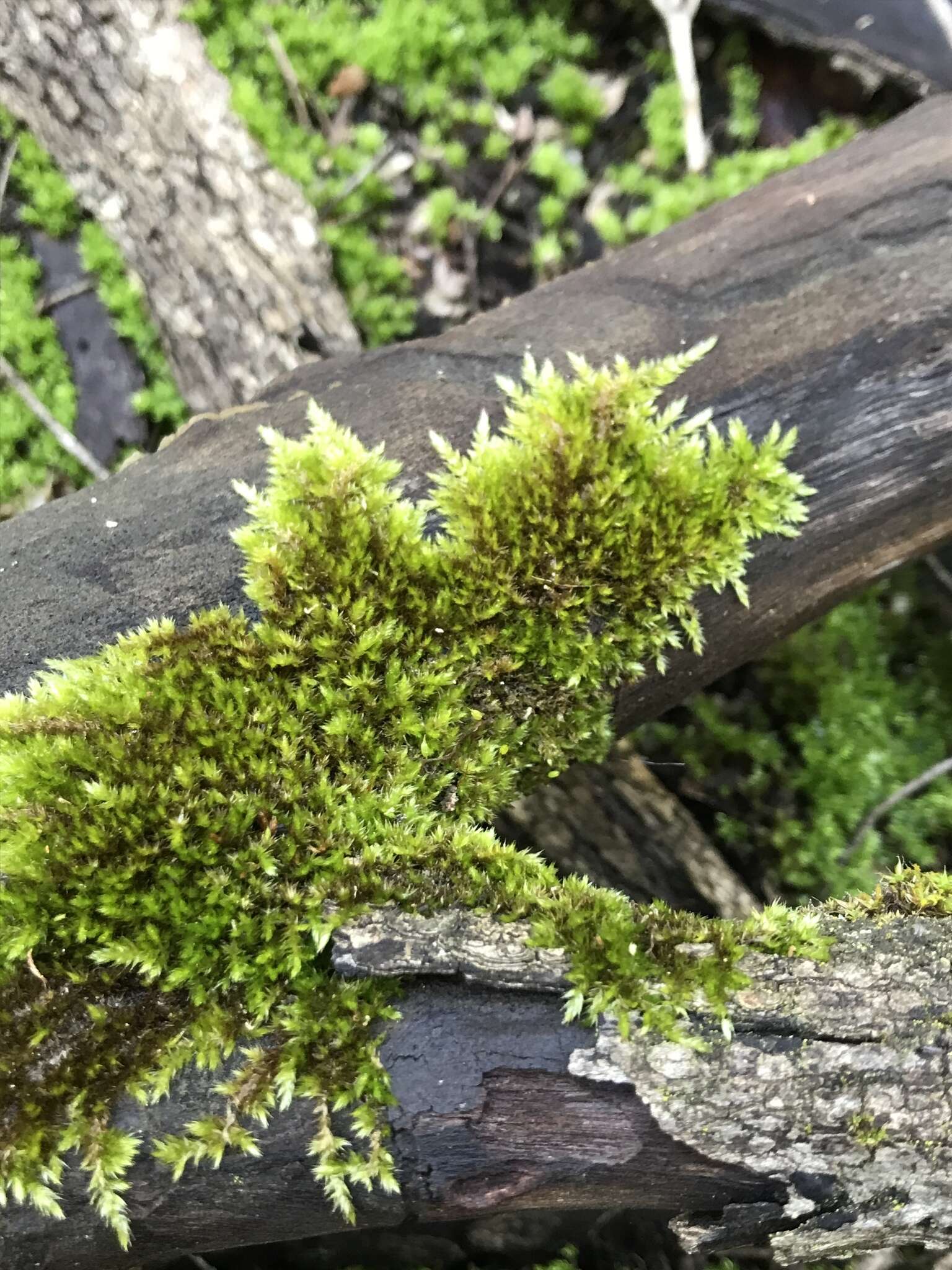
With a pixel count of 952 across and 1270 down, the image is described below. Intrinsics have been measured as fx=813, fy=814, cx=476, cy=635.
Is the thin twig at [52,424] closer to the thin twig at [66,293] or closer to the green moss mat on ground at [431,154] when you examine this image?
the green moss mat on ground at [431,154]

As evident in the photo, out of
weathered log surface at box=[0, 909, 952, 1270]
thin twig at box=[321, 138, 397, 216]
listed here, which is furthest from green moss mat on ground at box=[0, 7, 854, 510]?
weathered log surface at box=[0, 909, 952, 1270]

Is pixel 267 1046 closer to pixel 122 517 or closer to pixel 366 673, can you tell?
pixel 366 673

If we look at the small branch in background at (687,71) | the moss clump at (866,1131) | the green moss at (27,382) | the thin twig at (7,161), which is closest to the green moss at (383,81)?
the small branch in background at (687,71)

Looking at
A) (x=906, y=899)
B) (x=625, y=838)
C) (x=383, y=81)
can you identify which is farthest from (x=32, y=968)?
(x=383, y=81)

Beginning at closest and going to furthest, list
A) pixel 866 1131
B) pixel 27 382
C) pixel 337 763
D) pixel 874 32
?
1. pixel 866 1131
2. pixel 337 763
3. pixel 874 32
4. pixel 27 382

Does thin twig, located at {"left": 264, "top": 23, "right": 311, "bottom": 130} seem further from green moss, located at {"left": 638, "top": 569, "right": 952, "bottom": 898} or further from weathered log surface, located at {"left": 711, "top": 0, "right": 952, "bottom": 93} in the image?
green moss, located at {"left": 638, "top": 569, "right": 952, "bottom": 898}

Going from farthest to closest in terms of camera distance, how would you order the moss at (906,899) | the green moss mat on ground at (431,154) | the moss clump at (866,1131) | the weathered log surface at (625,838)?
the green moss mat on ground at (431,154), the weathered log surface at (625,838), the moss at (906,899), the moss clump at (866,1131)

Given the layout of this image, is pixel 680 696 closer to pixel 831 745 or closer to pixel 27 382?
pixel 831 745
